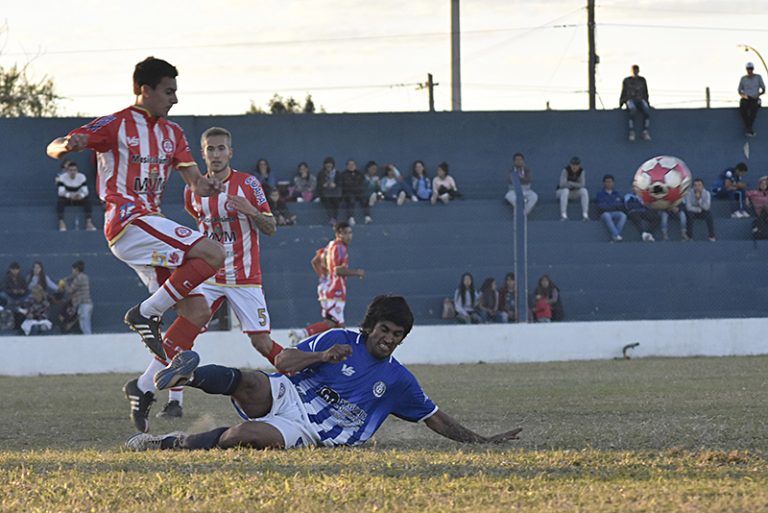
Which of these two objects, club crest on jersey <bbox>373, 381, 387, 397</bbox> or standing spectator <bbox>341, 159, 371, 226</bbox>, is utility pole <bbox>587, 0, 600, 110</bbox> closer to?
standing spectator <bbox>341, 159, 371, 226</bbox>

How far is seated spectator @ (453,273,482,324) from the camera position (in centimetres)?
1978

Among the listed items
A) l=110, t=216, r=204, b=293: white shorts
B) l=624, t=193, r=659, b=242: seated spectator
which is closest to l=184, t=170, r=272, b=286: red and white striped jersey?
l=110, t=216, r=204, b=293: white shorts

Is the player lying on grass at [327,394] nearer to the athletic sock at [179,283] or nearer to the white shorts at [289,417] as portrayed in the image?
the white shorts at [289,417]

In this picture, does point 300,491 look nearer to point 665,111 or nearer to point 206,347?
point 206,347

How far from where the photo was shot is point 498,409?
990 cm

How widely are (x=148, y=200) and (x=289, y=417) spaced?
2.11m

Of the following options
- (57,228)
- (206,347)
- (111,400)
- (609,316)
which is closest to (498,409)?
(111,400)

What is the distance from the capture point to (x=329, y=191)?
2097 centimetres

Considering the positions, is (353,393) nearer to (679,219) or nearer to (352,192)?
(352,192)

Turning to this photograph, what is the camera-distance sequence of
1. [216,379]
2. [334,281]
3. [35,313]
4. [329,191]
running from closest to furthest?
[216,379]
[334,281]
[35,313]
[329,191]

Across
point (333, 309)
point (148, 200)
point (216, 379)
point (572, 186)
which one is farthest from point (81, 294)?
point (216, 379)

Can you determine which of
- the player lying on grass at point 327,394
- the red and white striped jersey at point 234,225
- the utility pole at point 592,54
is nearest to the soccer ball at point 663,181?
the red and white striped jersey at point 234,225

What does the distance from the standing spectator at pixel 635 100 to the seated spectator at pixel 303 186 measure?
666cm

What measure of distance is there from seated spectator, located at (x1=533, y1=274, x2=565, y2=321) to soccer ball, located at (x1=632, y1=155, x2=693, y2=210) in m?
2.66
